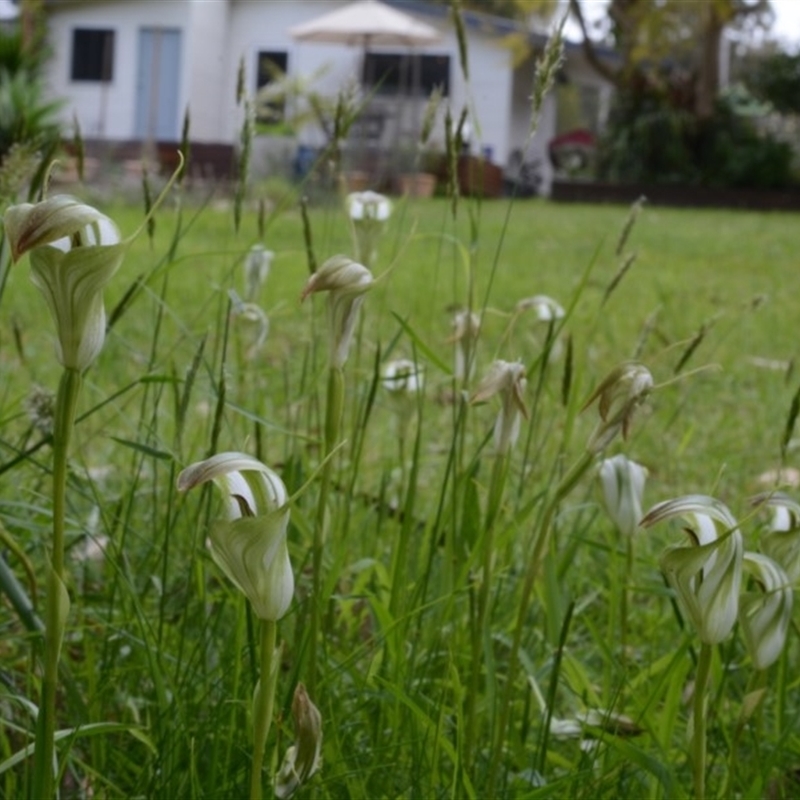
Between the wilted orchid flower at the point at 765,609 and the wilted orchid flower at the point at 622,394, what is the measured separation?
0.39 feet

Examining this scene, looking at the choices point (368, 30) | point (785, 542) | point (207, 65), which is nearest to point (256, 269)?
point (785, 542)

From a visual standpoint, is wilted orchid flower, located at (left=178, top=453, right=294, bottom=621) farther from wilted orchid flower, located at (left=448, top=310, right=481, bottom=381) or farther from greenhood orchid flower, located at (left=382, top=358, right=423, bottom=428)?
greenhood orchid flower, located at (left=382, top=358, right=423, bottom=428)

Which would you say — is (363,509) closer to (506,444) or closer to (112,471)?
(112,471)

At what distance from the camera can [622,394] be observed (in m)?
0.87

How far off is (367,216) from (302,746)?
26.8 inches

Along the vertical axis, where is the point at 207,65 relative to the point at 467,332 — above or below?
above

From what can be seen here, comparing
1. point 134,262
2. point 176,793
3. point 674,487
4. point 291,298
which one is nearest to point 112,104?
point 134,262

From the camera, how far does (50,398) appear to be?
1271 mm

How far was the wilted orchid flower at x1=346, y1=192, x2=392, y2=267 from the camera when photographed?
1372 millimetres

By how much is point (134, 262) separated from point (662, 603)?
17.5 feet

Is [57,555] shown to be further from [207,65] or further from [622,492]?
[207,65]

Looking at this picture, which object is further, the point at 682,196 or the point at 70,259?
the point at 682,196

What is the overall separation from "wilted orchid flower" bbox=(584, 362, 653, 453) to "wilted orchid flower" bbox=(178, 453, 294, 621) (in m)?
0.24

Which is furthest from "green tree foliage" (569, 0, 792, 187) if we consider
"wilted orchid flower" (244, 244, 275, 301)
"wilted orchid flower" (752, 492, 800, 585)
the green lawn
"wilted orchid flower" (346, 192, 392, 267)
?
"wilted orchid flower" (752, 492, 800, 585)
